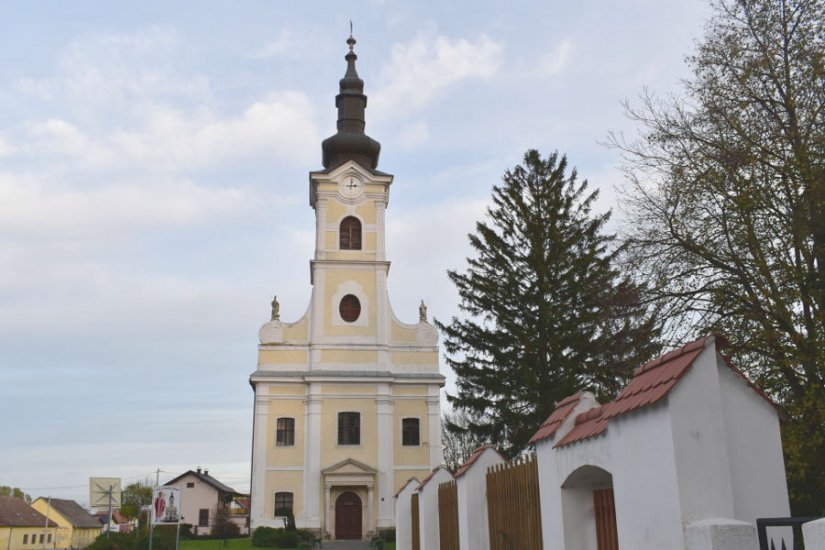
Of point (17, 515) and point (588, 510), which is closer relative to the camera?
point (588, 510)

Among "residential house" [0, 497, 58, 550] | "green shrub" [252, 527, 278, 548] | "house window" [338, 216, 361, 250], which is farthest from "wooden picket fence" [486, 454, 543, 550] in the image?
"residential house" [0, 497, 58, 550]

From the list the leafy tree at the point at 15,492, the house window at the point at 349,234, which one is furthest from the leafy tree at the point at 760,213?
the leafy tree at the point at 15,492

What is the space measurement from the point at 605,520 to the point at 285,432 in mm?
29062

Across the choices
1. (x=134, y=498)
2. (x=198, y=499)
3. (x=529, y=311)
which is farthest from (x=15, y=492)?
(x=529, y=311)

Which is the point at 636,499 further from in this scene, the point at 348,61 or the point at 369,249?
the point at 348,61

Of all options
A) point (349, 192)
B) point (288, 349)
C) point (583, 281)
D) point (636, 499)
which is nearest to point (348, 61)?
point (349, 192)

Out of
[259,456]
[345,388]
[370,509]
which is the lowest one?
[370,509]

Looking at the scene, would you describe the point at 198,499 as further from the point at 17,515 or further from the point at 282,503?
the point at 17,515

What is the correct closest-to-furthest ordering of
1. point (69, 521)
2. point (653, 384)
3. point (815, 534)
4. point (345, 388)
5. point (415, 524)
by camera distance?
point (815, 534), point (653, 384), point (415, 524), point (345, 388), point (69, 521)

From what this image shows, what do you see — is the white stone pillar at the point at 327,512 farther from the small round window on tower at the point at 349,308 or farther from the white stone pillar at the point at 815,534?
the white stone pillar at the point at 815,534

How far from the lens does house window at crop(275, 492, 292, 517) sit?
107 ft

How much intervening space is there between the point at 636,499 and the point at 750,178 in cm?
857

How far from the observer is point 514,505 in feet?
28.6

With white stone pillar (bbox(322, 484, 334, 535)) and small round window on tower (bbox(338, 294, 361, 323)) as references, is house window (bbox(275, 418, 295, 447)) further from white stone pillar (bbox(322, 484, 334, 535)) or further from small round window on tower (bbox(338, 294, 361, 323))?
small round window on tower (bbox(338, 294, 361, 323))
